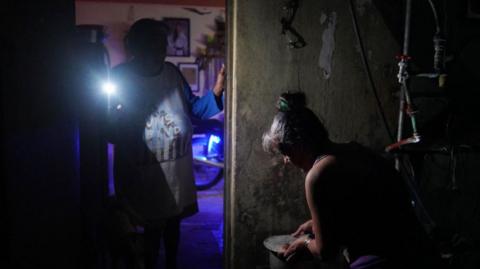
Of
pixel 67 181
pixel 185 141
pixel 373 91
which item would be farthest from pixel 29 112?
pixel 373 91

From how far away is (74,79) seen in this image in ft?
12.3

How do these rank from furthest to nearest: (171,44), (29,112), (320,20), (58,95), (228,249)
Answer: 1. (171,44)
2. (228,249)
3. (320,20)
4. (58,95)
5. (29,112)

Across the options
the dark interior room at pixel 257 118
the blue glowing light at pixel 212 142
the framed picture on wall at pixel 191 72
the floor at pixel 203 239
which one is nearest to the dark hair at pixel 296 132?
the dark interior room at pixel 257 118

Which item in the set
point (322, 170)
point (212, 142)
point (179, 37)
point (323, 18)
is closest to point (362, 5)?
point (323, 18)

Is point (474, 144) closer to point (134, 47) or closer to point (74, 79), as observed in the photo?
point (134, 47)

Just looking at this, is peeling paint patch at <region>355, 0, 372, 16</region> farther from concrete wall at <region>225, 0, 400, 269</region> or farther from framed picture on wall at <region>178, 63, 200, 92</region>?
framed picture on wall at <region>178, 63, 200, 92</region>

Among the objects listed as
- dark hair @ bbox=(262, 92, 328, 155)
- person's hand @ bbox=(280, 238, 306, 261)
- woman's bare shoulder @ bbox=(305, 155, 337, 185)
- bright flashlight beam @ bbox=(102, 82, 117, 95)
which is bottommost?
person's hand @ bbox=(280, 238, 306, 261)

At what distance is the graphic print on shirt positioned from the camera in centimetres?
391

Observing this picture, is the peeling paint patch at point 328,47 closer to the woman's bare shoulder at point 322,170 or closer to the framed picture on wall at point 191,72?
the woman's bare shoulder at point 322,170

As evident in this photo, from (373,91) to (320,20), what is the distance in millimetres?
812

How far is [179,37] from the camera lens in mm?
10133

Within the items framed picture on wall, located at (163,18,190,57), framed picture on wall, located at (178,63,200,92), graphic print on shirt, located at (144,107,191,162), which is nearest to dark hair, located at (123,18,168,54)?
graphic print on shirt, located at (144,107,191,162)

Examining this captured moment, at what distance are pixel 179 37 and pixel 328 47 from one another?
6.94 metres

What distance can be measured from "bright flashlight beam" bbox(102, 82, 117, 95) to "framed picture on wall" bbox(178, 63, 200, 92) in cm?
629
